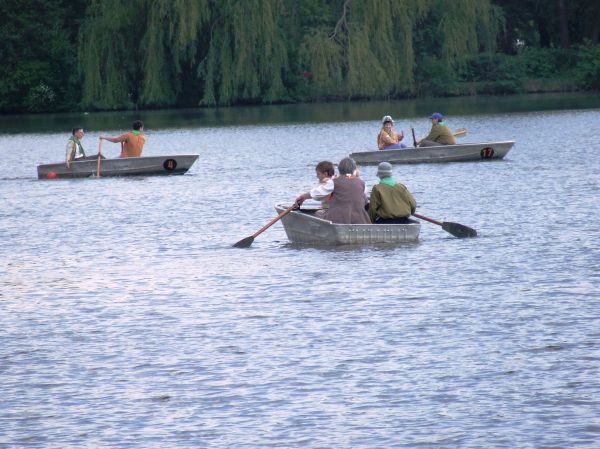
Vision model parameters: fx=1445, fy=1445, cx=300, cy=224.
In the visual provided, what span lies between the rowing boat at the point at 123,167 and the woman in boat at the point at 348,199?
1404 centimetres

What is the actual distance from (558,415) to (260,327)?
4.12 metres

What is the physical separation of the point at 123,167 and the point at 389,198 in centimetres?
1513

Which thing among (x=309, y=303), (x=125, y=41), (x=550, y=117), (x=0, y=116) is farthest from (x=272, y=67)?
(x=309, y=303)

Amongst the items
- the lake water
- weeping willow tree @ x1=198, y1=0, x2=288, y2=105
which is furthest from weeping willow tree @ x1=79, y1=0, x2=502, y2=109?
the lake water

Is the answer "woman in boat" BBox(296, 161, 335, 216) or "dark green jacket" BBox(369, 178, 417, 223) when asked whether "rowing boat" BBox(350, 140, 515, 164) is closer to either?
"woman in boat" BBox(296, 161, 335, 216)

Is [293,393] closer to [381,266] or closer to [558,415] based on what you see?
[558,415]

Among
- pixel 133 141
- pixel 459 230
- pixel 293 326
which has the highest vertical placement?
pixel 133 141

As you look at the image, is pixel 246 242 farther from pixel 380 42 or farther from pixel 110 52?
pixel 110 52

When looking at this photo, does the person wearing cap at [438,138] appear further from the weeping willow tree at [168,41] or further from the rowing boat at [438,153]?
the weeping willow tree at [168,41]

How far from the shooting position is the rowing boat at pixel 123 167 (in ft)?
104

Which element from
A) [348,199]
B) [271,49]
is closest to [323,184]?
[348,199]

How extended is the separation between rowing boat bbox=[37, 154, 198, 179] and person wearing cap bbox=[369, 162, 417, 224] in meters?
14.1

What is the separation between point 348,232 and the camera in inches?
705

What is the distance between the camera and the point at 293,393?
34.0ft
